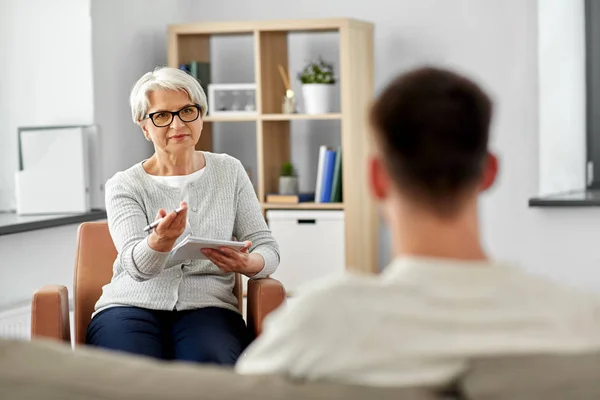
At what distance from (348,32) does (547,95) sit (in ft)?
3.32

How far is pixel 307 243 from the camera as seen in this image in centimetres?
488

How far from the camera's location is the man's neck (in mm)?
1073

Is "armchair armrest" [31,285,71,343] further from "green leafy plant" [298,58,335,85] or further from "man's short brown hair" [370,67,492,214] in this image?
"green leafy plant" [298,58,335,85]

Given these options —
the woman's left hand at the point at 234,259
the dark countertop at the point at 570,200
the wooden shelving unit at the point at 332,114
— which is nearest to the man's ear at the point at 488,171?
the woman's left hand at the point at 234,259

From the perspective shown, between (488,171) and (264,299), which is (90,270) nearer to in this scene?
(264,299)

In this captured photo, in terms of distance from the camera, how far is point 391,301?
3.33 feet

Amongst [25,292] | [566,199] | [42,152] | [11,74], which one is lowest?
[25,292]

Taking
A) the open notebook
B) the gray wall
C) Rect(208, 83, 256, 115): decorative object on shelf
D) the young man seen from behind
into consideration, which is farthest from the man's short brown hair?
Rect(208, 83, 256, 115): decorative object on shelf

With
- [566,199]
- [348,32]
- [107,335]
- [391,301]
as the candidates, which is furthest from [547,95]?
[391,301]

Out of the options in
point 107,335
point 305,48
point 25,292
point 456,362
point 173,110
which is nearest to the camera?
point 456,362

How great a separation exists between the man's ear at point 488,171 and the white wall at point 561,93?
3665 millimetres

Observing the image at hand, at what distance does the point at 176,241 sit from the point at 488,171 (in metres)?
1.59

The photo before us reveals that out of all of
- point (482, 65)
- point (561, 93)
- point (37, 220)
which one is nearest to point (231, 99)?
point (482, 65)

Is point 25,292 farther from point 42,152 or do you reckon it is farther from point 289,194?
point 289,194
